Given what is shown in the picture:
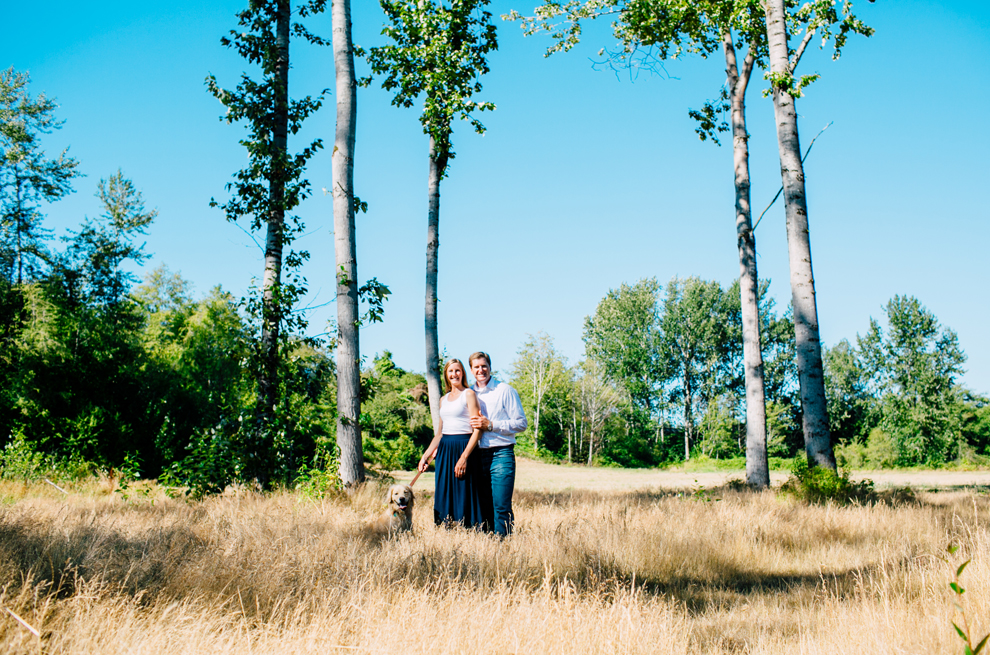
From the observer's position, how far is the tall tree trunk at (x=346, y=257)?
8.38 metres

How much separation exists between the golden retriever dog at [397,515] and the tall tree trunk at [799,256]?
6.59m

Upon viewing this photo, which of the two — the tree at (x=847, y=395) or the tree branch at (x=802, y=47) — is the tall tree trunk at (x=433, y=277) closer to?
the tree branch at (x=802, y=47)

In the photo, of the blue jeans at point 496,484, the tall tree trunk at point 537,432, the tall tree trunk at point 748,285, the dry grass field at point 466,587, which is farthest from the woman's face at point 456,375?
the tall tree trunk at point 537,432

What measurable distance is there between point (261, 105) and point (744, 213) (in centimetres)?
998

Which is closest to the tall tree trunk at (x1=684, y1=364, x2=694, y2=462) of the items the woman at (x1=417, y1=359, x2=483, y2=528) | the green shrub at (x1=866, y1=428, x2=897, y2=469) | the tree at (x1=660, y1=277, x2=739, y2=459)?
the tree at (x1=660, y1=277, x2=739, y2=459)

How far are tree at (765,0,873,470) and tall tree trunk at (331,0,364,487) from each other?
6825mm

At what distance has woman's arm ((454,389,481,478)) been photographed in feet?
19.4

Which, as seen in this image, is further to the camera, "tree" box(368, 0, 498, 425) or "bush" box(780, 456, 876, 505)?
"tree" box(368, 0, 498, 425)

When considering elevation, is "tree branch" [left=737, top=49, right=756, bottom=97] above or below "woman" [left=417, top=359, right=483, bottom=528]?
above

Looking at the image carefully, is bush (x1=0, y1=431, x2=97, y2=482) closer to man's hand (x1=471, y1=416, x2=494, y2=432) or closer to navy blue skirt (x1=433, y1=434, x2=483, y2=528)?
navy blue skirt (x1=433, y1=434, x2=483, y2=528)

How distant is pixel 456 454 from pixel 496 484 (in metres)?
0.55

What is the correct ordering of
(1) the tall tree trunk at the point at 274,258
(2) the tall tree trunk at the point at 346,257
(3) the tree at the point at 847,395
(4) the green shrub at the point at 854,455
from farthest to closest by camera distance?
(3) the tree at the point at 847,395 < (4) the green shrub at the point at 854,455 < (1) the tall tree trunk at the point at 274,258 < (2) the tall tree trunk at the point at 346,257

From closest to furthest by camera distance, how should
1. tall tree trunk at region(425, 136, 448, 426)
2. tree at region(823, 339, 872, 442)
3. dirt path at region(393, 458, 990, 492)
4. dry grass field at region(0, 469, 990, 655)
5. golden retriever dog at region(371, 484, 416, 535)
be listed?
dry grass field at region(0, 469, 990, 655), golden retriever dog at region(371, 484, 416, 535), tall tree trunk at region(425, 136, 448, 426), dirt path at region(393, 458, 990, 492), tree at region(823, 339, 872, 442)

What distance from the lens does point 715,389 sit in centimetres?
5834
